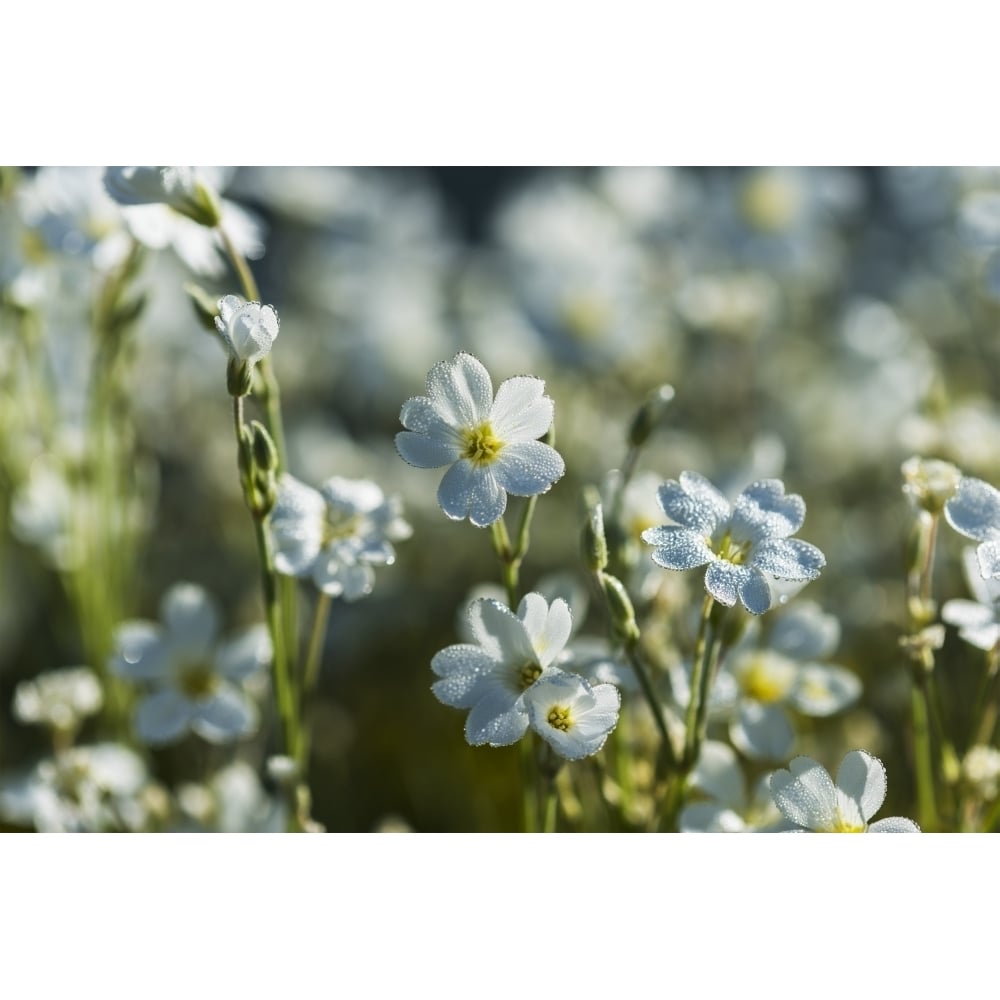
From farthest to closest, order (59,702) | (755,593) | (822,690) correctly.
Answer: (59,702) < (822,690) < (755,593)

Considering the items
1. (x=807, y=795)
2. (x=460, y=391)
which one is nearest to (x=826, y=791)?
(x=807, y=795)

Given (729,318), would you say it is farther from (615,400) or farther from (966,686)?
(966,686)

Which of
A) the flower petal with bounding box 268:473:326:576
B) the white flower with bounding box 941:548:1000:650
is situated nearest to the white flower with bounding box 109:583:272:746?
the flower petal with bounding box 268:473:326:576

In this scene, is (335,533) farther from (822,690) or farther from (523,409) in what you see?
(822,690)

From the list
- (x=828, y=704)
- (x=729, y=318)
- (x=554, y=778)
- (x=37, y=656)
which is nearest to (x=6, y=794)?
(x=37, y=656)

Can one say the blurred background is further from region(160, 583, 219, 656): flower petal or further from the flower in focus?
the flower in focus

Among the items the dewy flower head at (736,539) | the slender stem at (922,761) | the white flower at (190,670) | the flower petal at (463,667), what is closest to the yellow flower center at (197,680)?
the white flower at (190,670)
